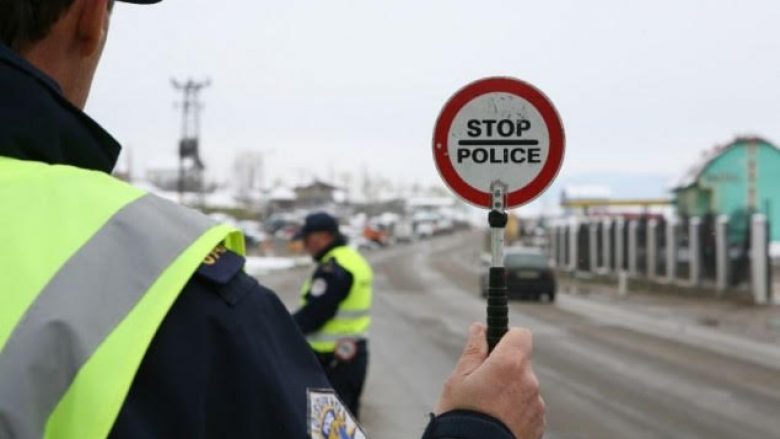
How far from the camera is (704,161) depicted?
149ft

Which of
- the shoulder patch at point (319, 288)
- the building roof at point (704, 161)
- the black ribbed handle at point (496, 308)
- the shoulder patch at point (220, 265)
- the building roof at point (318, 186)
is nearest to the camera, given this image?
the shoulder patch at point (220, 265)

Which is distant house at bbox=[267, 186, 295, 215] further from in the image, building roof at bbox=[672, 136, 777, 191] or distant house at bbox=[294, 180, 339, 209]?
building roof at bbox=[672, 136, 777, 191]

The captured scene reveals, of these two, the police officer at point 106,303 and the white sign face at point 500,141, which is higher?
the white sign face at point 500,141

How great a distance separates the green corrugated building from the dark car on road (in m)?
16.6

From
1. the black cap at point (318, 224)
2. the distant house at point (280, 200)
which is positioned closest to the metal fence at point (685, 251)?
the black cap at point (318, 224)

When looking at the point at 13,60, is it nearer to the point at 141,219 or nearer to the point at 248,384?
the point at 141,219

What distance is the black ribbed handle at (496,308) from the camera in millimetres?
1851

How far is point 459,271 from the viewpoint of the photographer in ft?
145

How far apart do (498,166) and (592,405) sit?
7941 millimetres

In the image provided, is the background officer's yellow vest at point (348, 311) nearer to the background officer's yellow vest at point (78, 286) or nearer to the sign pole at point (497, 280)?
the sign pole at point (497, 280)

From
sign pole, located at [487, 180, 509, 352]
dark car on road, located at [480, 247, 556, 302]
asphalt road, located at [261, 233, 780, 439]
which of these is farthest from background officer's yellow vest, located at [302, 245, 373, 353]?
dark car on road, located at [480, 247, 556, 302]

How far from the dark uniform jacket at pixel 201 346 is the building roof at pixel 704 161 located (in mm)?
42052

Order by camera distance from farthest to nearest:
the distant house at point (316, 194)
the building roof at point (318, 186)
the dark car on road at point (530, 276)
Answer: the distant house at point (316, 194)
the building roof at point (318, 186)
the dark car on road at point (530, 276)

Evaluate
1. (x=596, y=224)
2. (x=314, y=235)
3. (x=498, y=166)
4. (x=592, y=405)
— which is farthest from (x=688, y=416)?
(x=596, y=224)
